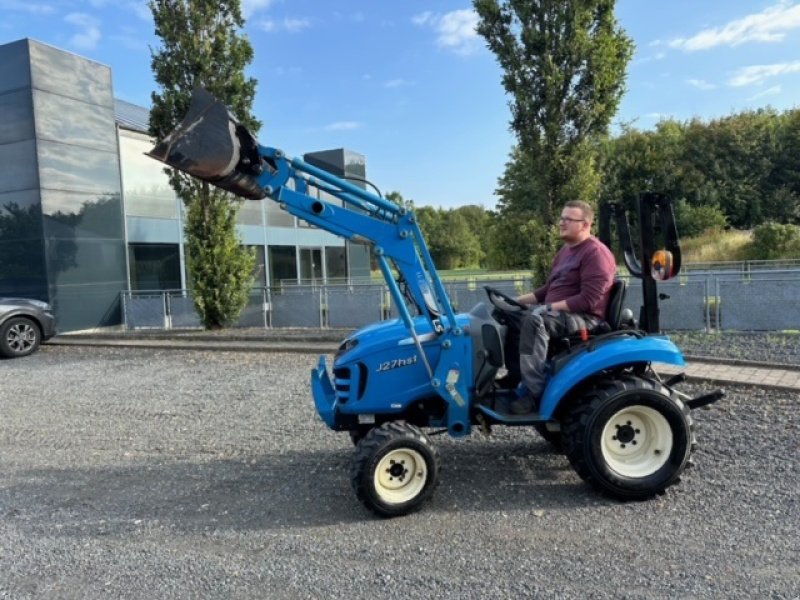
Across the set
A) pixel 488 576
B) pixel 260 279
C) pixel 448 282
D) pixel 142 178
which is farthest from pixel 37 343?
pixel 488 576

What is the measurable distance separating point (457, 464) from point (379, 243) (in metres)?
1.96

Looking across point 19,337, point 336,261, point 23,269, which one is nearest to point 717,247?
point 336,261

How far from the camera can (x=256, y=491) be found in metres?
4.74

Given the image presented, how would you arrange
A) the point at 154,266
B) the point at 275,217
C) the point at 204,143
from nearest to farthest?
the point at 204,143 → the point at 154,266 → the point at 275,217

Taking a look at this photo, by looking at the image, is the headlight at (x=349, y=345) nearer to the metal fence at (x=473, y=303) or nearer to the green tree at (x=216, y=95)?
the metal fence at (x=473, y=303)

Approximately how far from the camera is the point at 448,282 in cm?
1380

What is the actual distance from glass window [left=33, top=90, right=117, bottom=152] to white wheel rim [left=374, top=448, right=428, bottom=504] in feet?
47.4

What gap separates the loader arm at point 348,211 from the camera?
13.2ft

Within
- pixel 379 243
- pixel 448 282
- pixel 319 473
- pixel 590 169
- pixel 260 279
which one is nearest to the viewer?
pixel 379 243

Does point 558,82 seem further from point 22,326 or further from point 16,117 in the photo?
point 16,117

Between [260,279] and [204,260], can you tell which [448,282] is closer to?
[204,260]

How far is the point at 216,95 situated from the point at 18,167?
5452 mm

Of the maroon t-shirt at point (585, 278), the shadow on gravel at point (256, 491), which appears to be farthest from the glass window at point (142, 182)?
the maroon t-shirt at point (585, 278)

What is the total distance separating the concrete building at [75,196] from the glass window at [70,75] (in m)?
0.02
